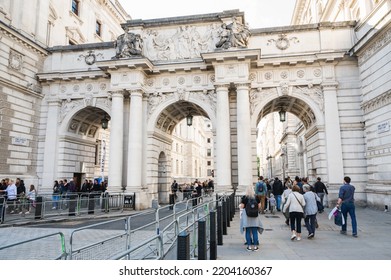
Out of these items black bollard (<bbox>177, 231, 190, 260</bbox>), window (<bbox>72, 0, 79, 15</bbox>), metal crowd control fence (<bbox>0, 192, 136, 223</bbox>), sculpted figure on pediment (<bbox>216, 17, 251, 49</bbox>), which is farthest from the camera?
window (<bbox>72, 0, 79, 15</bbox>)

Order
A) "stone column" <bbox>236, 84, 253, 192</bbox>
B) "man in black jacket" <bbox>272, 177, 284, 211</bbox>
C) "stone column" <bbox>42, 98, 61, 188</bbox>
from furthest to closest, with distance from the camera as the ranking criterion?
"stone column" <bbox>42, 98, 61, 188</bbox>
"stone column" <bbox>236, 84, 253, 192</bbox>
"man in black jacket" <bbox>272, 177, 284, 211</bbox>

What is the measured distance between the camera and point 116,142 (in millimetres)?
19484

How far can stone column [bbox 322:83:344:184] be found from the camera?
1783 centimetres

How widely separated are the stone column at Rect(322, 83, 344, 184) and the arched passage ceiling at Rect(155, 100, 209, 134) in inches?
307

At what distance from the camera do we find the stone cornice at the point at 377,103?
15.2 m

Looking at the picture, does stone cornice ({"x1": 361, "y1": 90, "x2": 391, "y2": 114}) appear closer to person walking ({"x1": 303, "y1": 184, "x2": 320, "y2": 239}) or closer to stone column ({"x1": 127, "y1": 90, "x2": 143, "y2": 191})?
person walking ({"x1": 303, "y1": 184, "x2": 320, "y2": 239})

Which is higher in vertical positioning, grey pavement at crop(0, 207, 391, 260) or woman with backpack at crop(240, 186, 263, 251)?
woman with backpack at crop(240, 186, 263, 251)

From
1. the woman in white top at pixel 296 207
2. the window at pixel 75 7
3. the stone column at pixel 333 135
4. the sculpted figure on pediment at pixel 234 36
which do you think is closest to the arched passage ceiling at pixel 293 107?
the stone column at pixel 333 135

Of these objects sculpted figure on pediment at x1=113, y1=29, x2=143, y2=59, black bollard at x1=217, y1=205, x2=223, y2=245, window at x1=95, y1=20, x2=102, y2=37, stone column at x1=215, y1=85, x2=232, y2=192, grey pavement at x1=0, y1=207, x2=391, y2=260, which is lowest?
grey pavement at x1=0, y1=207, x2=391, y2=260

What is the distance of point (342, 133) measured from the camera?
1844 cm

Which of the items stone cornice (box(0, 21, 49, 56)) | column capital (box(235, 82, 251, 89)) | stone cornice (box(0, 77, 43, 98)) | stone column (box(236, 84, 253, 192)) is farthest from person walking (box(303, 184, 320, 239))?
stone cornice (box(0, 21, 49, 56))

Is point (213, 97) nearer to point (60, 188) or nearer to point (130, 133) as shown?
point (130, 133)

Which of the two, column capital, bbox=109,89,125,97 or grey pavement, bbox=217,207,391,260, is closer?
grey pavement, bbox=217,207,391,260

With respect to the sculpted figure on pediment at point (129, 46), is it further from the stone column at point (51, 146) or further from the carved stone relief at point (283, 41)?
the carved stone relief at point (283, 41)
